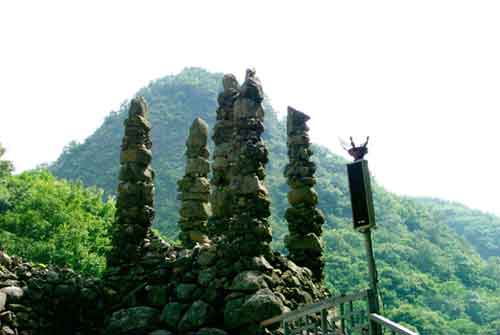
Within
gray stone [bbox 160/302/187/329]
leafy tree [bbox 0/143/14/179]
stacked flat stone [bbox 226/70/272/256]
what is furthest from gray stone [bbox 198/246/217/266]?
leafy tree [bbox 0/143/14/179]

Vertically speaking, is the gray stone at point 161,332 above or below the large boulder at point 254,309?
below

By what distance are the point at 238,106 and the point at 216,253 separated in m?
3.26

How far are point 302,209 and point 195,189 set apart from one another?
309 centimetres

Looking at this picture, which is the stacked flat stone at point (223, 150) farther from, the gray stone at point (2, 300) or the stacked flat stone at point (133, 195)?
the gray stone at point (2, 300)

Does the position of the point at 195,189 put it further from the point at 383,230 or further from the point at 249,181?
the point at 383,230

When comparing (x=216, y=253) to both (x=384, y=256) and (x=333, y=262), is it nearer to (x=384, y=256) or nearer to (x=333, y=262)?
(x=333, y=262)

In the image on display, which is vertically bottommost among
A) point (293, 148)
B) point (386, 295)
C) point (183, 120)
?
point (386, 295)

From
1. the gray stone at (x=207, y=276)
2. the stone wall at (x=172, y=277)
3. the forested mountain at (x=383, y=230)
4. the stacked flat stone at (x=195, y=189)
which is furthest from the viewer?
the forested mountain at (x=383, y=230)

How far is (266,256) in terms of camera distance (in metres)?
13.5

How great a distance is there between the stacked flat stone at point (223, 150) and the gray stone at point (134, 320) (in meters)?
3.60

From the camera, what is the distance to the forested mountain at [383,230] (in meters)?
48.3

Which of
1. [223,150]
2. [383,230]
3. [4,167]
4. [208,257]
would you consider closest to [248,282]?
[208,257]

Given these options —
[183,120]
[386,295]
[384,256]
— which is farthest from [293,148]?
[183,120]

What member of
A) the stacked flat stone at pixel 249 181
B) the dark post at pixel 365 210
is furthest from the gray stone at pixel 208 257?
the dark post at pixel 365 210
